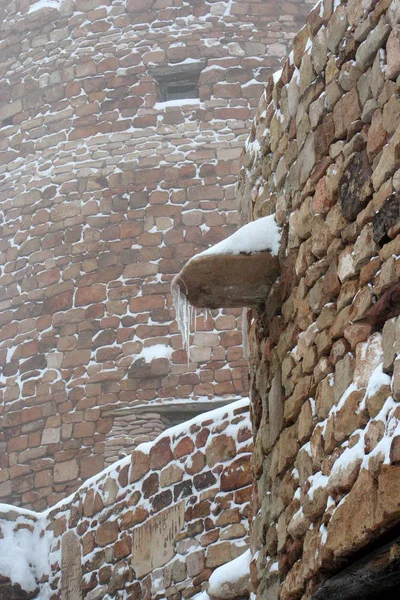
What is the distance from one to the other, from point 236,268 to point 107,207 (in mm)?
7084

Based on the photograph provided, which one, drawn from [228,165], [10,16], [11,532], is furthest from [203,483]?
[10,16]

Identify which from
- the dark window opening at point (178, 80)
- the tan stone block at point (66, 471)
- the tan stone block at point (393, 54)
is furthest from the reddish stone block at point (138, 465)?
the dark window opening at point (178, 80)

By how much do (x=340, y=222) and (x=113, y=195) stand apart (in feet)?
25.3

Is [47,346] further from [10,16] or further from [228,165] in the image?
[10,16]

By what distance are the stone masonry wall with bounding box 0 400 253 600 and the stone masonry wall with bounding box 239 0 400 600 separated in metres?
2.31

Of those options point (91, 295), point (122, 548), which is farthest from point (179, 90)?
point (122, 548)

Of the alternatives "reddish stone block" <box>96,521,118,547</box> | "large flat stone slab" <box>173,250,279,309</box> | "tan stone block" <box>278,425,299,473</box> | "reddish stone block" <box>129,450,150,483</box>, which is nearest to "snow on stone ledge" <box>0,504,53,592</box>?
"reddish stone block" <box>96,521,118,547</box>

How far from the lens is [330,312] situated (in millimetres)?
4078

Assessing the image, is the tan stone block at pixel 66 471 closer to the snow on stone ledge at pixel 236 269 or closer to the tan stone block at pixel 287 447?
the snow on stone ledge at pixel 236 269

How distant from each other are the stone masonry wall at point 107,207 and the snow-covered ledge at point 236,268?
5.82 metres

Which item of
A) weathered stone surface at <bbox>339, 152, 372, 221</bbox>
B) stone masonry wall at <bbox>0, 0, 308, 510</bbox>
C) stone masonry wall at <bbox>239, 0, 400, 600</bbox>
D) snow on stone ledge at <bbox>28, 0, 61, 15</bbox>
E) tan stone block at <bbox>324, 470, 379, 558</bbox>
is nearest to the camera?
tan stone block at <bbox>324, 470, 379, 558</bbox>

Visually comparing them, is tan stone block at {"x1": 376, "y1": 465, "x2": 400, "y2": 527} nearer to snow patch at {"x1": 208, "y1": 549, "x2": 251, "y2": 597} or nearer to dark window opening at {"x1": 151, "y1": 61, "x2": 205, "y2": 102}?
snow patch at {"x1": 208, "y1": 549, "x2": 251, "y2": 597}

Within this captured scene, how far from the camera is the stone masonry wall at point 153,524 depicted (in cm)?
726

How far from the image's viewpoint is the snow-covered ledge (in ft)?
15.3
